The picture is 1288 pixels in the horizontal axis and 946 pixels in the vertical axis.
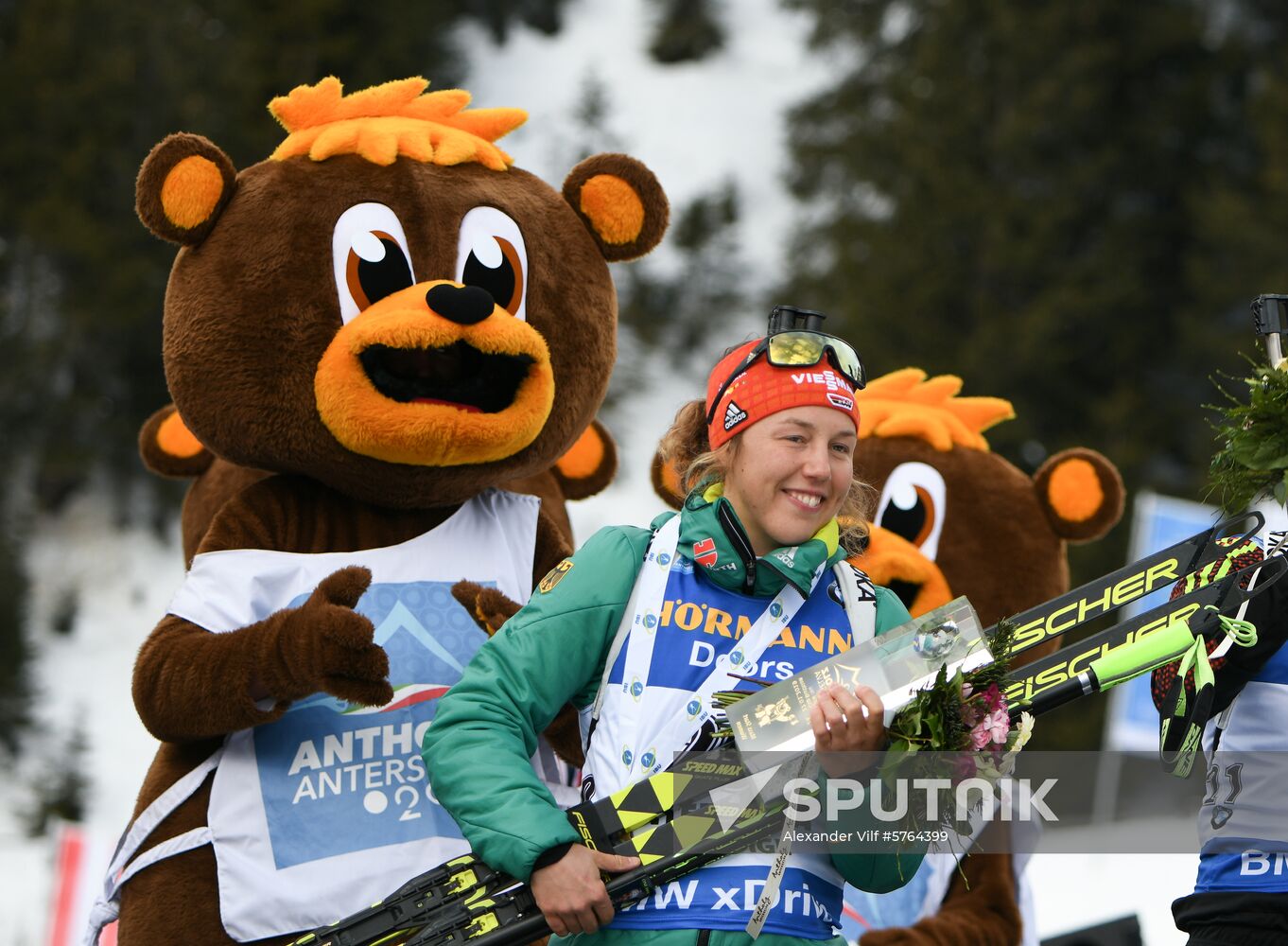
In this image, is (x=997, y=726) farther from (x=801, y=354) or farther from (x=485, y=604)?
(x=485, y=604)

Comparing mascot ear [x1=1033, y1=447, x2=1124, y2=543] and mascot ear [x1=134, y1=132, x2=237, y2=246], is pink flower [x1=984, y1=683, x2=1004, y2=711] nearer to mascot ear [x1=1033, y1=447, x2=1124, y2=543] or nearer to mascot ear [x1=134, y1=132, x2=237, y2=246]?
mascot ear [x1=134, y1=132, x2=237, y2=246]

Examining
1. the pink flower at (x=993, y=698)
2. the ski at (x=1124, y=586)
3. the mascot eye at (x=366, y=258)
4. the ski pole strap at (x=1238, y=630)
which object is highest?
the mascot eye at (x=366, y=258)

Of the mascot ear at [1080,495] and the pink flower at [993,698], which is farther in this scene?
the mascot ear at [1080,495]

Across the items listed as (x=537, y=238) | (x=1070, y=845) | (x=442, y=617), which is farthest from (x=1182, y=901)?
(x=1070, y=845)

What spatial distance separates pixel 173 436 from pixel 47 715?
1288cm

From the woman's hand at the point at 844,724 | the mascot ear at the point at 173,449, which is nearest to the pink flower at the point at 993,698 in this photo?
the woman's hand at the point at 844,724

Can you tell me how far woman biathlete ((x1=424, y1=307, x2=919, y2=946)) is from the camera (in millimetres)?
2520

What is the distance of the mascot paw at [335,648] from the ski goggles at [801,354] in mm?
889

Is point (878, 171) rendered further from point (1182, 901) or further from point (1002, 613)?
point (1182, 901)

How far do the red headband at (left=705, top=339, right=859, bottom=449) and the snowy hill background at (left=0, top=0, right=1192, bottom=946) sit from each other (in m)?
2.21

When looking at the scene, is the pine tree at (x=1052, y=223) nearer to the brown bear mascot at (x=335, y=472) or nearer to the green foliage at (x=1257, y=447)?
the brown bear mascot at (x=335, y=472)

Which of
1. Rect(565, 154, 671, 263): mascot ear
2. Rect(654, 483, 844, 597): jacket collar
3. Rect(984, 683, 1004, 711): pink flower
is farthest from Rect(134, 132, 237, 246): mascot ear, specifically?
Rect(984, 683, 1004, 711): pink flower

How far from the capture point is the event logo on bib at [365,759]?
11.8 ft

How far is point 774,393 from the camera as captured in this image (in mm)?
2807
